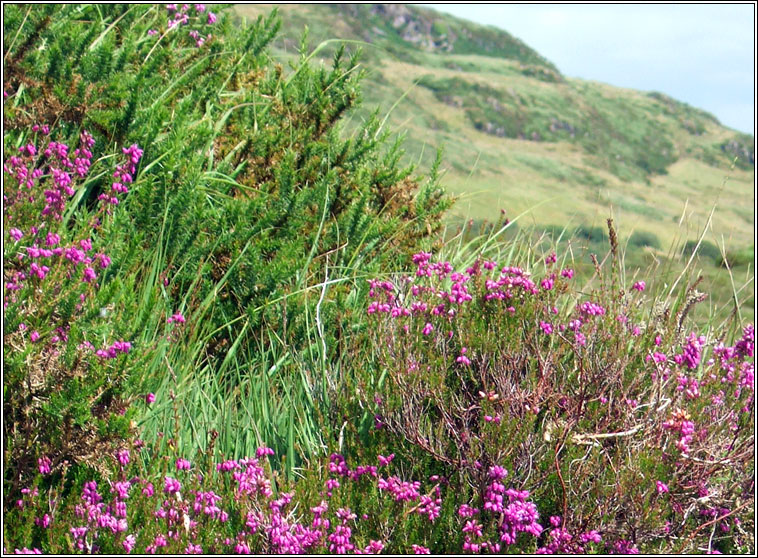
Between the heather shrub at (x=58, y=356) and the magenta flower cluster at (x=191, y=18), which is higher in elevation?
the magenta flower cluster at (x=191, y=18)

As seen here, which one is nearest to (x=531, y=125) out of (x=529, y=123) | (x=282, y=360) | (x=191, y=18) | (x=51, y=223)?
(x=529, y=123)

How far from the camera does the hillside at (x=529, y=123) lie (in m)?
9.28

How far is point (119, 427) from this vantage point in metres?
2.59

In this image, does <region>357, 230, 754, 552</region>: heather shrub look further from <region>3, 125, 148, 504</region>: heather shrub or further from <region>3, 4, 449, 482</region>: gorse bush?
<region>3, 125, 148, 504</region>: heather shrub

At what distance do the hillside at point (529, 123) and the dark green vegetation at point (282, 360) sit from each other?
285 centimetres

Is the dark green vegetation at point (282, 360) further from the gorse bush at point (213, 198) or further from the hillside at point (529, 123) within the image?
the hillside at point (529, 123)

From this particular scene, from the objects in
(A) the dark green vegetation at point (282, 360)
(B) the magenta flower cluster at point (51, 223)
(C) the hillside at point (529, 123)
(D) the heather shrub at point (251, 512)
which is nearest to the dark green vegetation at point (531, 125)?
(C) the hillside at point (529, 123)

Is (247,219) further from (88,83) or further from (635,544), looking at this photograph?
(635,544)

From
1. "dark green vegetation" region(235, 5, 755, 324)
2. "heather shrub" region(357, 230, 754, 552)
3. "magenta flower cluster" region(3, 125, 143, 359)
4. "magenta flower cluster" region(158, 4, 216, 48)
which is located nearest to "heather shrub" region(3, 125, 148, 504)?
"magenta flower cluster" region(3, 125, 143, 359)

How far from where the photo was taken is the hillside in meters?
9.28

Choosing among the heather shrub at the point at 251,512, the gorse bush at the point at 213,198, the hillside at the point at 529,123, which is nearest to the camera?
the heather shrub at the point at 251,512

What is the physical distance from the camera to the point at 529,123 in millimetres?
13836

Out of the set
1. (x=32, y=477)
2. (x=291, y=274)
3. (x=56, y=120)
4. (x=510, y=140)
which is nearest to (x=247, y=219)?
(x=291, y=274)

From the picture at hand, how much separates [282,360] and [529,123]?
11253 millimetres
